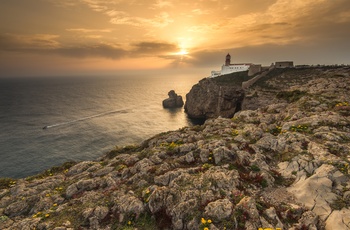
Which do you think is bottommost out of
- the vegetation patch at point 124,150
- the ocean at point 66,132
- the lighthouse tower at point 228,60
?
the ocean at point 66,132

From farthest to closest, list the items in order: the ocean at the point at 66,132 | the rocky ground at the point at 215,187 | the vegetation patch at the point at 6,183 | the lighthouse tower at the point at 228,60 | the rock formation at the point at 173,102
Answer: the lighthouse tower at the point at 228,60, the rock formation at the point at 173,102, the ocean at the point at 66,132, the vegetation patch at the point at 6,183, the rocky ground at the point at 215,187

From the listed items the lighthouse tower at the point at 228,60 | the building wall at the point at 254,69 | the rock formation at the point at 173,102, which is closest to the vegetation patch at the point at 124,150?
the building wall at the point at 254,69

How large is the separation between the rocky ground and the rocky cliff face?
65.1m

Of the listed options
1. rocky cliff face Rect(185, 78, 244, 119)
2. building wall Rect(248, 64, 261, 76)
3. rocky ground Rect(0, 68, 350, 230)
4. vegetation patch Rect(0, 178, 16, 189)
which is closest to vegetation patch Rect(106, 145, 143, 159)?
rocky ground Rect(0, 68, 350, 230)

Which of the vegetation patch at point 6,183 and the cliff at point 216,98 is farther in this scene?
the cliff at point 216,98

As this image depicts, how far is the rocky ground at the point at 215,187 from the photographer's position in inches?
546

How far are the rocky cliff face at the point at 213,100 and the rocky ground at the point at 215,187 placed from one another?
65.1 metres

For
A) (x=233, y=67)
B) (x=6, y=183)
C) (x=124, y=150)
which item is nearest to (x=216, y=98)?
(x=233, y=67)

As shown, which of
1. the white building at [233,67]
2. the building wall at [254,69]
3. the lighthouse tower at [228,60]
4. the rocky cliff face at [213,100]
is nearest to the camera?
the rocky cliff face at [213,100]

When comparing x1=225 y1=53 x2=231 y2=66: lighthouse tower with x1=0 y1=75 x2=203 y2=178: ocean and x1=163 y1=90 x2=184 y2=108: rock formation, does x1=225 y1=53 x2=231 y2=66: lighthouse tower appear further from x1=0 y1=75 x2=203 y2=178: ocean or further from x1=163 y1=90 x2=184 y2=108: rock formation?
x1=0 y1=75 x2=203 y2=178: ocean

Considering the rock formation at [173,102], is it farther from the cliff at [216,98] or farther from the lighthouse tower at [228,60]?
the lighthouse tower at [228,60]

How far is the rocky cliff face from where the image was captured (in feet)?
309

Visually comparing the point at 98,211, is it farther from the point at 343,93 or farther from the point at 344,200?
the point at 343,93

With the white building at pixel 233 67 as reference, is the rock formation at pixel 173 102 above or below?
below
